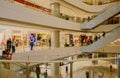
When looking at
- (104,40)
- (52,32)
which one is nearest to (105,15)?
(104,40)

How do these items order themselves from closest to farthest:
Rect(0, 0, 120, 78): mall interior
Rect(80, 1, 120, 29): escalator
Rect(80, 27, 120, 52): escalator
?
Rect(0, 0, 120, 78): mall interior
Rect(80, 27, 120, 52): escalator
Rect(80, 1, 120, 29): escalator

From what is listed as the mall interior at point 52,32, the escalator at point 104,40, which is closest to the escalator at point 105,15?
the mall interior at point 52,32

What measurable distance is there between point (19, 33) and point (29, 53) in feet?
20.4

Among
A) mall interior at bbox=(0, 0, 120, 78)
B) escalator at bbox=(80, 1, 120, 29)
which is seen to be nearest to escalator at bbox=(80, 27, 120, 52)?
mall interior at bbox=(0, 0, 120, 78)

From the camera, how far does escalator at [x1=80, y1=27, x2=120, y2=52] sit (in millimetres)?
11188

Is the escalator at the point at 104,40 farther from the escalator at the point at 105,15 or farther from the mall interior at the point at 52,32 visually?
the escalator at the point at 105,15

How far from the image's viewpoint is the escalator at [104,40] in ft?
36.7

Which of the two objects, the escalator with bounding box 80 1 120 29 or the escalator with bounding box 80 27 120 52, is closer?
the escalator with bounding box 80 27 120 52

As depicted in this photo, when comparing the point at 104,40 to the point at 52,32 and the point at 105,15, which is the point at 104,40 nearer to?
the point at 105,15

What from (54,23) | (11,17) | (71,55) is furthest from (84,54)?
(11,17)

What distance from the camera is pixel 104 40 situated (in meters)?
11.8

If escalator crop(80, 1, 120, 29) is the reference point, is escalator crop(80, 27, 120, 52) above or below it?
below

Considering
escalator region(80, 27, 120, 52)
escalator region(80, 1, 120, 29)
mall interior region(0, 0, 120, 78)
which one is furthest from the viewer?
escalator region(80, 1, 120, 29)

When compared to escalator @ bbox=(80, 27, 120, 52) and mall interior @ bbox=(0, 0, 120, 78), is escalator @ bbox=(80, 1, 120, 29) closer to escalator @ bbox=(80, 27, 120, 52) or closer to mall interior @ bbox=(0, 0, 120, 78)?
mall interior @ bbox=(0, 0, 120, 78)
